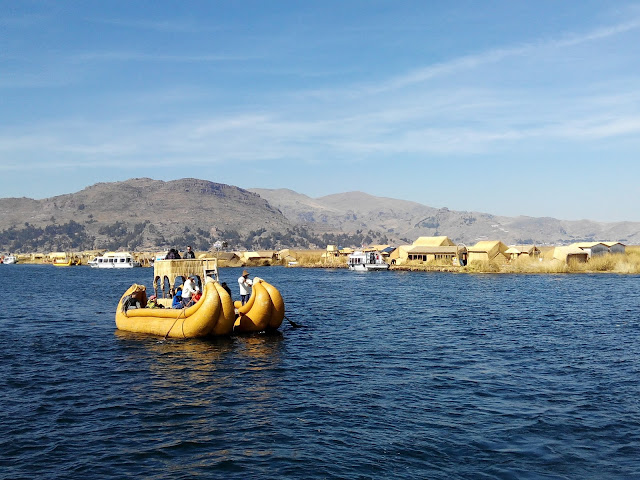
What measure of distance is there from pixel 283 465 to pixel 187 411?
5504 millimetres

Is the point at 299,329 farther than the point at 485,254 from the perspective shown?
No

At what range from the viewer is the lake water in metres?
13.9

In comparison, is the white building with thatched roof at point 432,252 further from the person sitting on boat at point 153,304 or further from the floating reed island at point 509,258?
the person sitting on boat at point 153,304

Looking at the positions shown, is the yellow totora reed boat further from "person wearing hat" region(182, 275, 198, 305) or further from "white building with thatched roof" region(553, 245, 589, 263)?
"white building with thatched roof" region(553, 245, 589, 263)

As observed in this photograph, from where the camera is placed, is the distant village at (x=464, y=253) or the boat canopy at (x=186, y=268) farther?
the distant village at (x=464, y=253)

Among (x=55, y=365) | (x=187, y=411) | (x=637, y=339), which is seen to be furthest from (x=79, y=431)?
(x=637, y=339)

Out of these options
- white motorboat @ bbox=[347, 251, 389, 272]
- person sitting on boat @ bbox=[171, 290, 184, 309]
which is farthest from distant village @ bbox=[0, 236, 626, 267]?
person sitting on boat @ bbox=[171, 290, 184, 309]

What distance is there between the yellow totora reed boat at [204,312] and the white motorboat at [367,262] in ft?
300

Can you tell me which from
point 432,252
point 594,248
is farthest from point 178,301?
point 432,252

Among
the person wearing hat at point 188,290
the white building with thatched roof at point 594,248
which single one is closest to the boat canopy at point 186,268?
the person wearing hat at point 188,290

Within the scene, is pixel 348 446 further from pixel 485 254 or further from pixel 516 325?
pixel 485 254

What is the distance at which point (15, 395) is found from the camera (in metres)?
20.4

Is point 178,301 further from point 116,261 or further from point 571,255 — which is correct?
point 116,261

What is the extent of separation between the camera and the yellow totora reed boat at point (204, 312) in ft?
97.0
